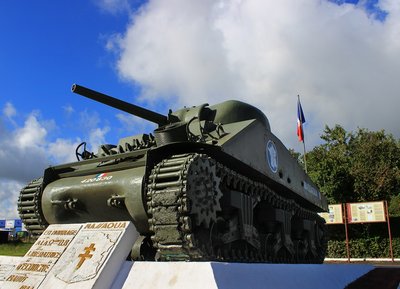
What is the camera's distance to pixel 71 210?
799cm

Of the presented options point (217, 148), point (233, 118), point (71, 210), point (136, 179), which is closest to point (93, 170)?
point (71, 210)

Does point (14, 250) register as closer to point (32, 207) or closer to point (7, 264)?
point (32, 207)

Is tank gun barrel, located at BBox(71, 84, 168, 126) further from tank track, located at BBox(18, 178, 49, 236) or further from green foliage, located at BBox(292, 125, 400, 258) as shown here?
green foliage, located at BBox(292, 125, 400, 258)

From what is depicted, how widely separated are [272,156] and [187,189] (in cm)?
387

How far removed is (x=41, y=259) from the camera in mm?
6191

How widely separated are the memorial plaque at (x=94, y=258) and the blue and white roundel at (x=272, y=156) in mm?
3901

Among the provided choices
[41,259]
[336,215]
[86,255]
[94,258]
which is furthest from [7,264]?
[336,215]

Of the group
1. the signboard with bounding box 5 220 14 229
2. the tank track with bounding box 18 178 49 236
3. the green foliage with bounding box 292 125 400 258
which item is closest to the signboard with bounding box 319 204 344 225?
the green foliage with bounding box 292 125 400 258

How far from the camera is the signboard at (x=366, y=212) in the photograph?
23984 mm

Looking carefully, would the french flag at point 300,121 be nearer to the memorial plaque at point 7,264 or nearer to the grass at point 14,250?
the grass at point 14,250

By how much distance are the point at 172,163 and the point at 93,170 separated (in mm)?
2264

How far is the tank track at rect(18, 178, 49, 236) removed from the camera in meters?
8.59

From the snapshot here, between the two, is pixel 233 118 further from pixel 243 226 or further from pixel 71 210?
pixel 71 210

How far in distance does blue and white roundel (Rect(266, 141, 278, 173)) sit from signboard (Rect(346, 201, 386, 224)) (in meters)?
16.9
